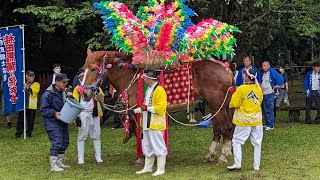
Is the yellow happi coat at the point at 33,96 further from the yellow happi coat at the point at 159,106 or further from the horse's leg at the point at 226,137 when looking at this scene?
the yellow happi coat at the point at 159,106

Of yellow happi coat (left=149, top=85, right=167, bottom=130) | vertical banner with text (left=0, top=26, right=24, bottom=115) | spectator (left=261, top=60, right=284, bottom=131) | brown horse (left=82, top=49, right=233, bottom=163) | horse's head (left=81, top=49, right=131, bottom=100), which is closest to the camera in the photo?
yellow happi coat (left=149, top=85, right=167, bottom=130)

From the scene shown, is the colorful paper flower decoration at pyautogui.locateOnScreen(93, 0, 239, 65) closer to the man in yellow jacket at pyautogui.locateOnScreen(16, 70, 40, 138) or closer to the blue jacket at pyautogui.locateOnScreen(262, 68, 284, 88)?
the man in yellow jacket at pyautogui.locateOnScreen(16, 70, 40, 138)

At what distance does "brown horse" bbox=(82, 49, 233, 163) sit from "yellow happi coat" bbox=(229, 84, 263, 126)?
1.17 metres

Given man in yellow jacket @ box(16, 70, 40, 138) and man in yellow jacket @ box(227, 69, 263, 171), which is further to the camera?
man in yellow jacket @ box(16, 70, 40, 138)

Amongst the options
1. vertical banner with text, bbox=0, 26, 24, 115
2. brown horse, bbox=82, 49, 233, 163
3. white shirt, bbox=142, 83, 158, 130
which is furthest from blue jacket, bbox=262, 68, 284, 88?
vertical banner with text, bbox=0, 26, 24, 115

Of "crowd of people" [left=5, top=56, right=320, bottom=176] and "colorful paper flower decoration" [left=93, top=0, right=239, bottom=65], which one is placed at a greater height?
"colorful paper flower decoration" [left=93, top=0, right=239, bottom=65]

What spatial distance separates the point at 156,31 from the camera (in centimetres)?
829

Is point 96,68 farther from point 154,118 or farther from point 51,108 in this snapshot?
point 154,118

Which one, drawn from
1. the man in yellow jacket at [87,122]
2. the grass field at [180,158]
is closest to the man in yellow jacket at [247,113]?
the grass field at [180,158]

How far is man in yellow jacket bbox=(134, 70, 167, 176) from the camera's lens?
7570 mm

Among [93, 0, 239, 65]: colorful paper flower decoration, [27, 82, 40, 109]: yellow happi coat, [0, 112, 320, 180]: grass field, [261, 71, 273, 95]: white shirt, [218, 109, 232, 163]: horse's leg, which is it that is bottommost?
[0, 112, 320, 180]: grass field

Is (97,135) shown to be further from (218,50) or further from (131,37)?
(218,50)

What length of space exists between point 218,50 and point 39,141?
5091mm

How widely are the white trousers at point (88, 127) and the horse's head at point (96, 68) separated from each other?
1.82 ft
